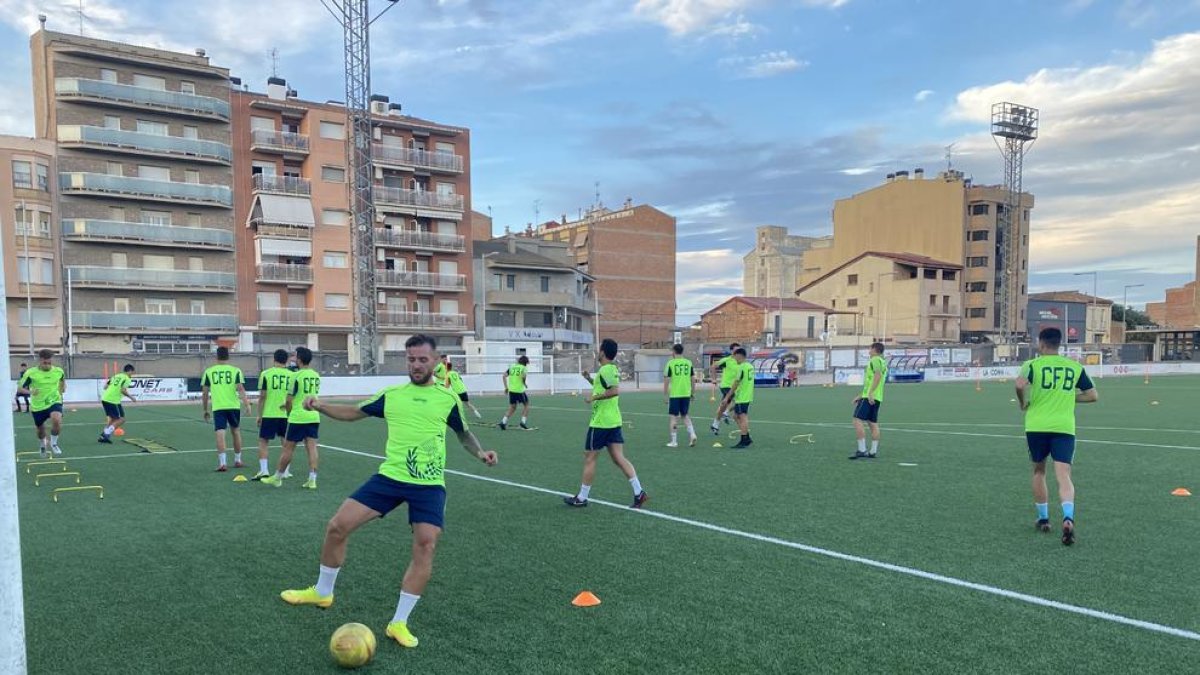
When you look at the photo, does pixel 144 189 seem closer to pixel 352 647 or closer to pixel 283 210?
pixel 283 210

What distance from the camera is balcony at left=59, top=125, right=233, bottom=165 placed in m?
41.4

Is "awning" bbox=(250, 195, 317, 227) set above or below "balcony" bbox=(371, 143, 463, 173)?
below

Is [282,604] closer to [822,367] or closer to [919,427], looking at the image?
[919,427]

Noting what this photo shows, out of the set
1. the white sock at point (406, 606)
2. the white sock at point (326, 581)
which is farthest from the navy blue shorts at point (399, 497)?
the white sock at point (326, 581)

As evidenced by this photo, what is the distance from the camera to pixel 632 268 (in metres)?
74.9

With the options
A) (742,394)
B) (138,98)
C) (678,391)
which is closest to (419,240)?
(138,98)

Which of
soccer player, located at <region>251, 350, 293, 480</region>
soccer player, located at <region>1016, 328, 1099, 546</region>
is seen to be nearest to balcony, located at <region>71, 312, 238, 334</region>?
soccer player, located at <region>251, 350, 293, 480</region>

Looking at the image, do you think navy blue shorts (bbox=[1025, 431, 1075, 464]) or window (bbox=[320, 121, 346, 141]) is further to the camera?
window (bbox=[320, 121, 346, 141])

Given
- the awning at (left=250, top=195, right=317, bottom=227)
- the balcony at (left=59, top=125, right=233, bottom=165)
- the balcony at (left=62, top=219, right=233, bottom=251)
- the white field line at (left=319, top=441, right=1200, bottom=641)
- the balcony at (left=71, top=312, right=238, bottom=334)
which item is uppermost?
the balcony at (left=59, top=125, right=233, bottom=165)

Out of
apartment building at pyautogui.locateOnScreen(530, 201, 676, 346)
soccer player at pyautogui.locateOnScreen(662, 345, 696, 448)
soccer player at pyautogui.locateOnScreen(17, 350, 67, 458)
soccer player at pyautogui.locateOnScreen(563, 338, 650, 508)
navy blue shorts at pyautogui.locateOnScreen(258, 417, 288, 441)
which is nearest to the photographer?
soccer player at pyautogui.locateOnScreen(563, 338, 650, 508)

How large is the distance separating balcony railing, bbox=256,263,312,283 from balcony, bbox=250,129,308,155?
711 cm

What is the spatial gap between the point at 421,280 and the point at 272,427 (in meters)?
40.8

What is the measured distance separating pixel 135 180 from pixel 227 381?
3852cm

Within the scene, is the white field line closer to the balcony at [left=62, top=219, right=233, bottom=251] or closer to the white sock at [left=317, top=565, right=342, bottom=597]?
the white sock at [left=317, top=565, right=342, bottom=597]
